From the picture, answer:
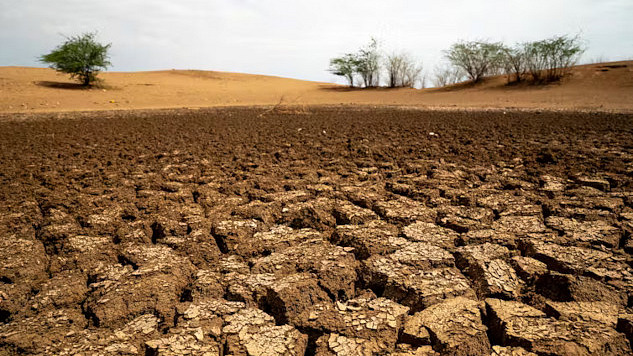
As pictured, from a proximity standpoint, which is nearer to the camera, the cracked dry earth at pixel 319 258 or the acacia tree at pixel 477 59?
the cracked dry earth at pixel 319 258

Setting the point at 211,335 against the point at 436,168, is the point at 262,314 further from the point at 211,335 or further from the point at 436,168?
the point at 436,168

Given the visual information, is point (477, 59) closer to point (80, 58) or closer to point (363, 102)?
point (363, 102)

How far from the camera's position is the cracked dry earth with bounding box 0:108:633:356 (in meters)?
1.59

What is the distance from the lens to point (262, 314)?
175 cm

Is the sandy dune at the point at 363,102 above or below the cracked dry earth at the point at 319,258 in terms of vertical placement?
above

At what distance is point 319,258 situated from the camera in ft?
7.36

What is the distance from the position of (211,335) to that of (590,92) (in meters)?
22.1

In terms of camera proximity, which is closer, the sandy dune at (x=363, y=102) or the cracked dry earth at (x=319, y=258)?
the cracked dry earth at (x=319, y=258)

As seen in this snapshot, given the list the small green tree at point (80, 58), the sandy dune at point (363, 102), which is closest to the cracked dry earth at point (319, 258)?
the sandy dune at point (363, 102)

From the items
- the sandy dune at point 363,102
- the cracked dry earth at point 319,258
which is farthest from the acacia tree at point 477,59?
the cracked dry earth at point 319,258

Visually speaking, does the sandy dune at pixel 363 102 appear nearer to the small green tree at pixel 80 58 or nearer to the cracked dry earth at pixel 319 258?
the small green tree at pixel 80 58

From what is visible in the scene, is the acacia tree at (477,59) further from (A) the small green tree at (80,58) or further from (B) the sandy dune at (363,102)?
(A) the small green tree at (80,58)

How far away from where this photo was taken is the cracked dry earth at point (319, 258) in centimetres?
159

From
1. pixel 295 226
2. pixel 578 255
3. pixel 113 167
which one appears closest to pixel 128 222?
pixel 295 226
